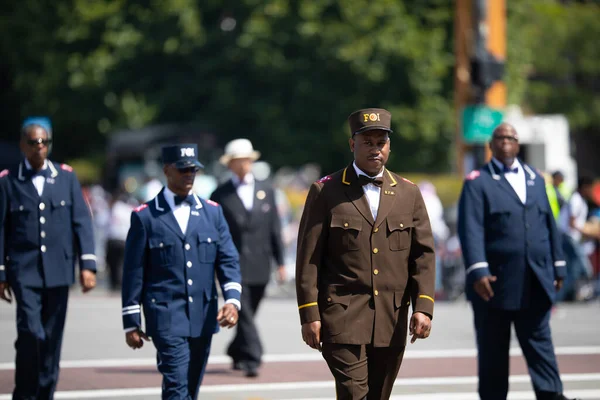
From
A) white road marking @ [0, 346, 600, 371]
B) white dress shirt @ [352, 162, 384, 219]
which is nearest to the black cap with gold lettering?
white dress shirt @ [352, 162, 384, 219]

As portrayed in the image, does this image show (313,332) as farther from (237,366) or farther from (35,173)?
(237,366)

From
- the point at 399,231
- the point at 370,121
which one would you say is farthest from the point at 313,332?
the point at 370,121

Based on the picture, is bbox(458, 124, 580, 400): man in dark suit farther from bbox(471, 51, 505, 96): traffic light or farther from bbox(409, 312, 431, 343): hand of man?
bbox(471, 51, 505, 96): traffic light

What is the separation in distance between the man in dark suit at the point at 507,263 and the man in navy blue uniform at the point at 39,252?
9.40 feet

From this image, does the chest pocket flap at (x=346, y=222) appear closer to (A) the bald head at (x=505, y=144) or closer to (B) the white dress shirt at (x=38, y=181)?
(A) the bald head at (x=505, y=144)

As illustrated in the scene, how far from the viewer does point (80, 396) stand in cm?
1003

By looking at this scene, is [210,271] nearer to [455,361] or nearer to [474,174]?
[474,174]

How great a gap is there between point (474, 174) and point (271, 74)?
25754 millimetres

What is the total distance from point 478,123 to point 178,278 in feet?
35.1

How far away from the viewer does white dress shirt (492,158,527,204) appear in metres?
8.75

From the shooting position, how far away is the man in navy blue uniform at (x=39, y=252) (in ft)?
28.5

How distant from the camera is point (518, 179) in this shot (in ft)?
28.9

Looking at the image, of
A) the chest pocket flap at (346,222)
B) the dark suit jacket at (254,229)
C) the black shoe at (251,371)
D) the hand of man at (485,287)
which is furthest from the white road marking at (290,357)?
the chest pocket flap at (346,222)

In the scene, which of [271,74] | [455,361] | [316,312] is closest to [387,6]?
[271,74]
